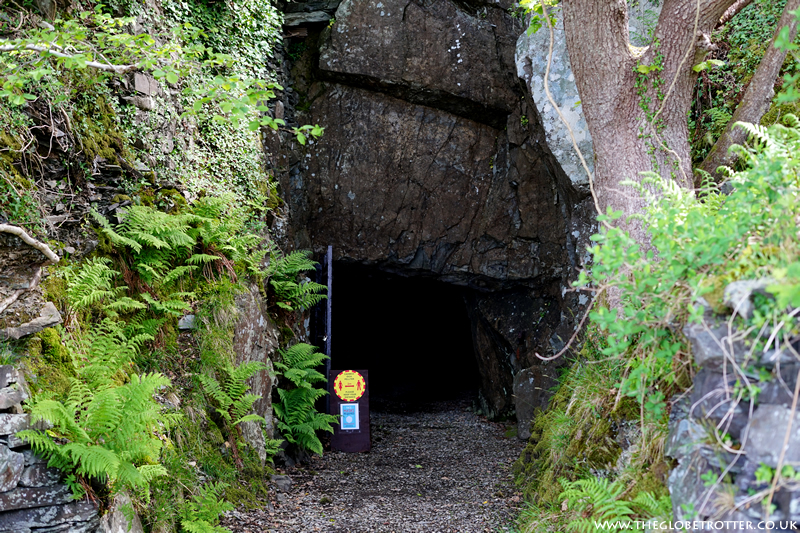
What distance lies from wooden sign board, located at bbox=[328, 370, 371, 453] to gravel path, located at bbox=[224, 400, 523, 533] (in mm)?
174

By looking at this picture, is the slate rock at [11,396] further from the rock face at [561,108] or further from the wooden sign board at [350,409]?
the rock face at [561,108]

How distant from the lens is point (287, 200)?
822 centimetres

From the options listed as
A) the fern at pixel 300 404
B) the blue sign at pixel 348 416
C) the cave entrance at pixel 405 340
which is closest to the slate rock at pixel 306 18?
the fern at pixel 300 404

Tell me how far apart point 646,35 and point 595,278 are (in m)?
5.93

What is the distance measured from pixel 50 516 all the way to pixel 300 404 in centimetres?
362

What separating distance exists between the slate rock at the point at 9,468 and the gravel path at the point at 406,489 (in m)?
1.92

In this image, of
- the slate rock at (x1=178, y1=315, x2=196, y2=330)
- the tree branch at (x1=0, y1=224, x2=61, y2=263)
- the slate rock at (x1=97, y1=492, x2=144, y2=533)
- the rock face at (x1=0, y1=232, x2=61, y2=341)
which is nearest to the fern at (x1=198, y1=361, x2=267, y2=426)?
the slate rock at (x1=178, y1=315, x2=196, y2=330)

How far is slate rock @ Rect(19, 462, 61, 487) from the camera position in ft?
10.3

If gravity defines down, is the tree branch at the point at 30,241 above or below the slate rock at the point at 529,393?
above

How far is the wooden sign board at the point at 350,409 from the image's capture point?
7.21 m

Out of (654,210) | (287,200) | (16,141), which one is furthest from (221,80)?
(287,200)

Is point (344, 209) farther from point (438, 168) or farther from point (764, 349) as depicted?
point (764, 349)

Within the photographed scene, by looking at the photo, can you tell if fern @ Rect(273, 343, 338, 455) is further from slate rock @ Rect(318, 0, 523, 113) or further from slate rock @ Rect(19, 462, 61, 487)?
slate rock @ Rect(318, 0, 523, 113)

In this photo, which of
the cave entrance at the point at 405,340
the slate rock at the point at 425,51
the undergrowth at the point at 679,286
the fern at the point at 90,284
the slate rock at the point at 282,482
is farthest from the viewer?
the cave entrance at the point at 405,340
